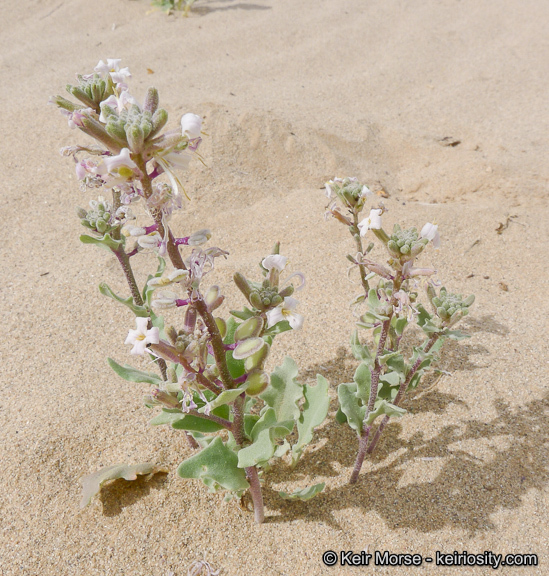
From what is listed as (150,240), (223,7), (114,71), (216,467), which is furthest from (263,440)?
(223,7)

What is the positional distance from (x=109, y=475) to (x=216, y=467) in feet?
2.31

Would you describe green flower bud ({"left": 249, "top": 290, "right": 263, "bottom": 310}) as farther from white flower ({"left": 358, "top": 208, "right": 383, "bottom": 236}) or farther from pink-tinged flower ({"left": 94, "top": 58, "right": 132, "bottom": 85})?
pink-tinged flower ({"left": 94, "top": 58, "right": 132, "bottom": 85})

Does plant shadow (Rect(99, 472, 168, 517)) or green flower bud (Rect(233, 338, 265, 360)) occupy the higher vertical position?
green flower bud (Rect(233, 338, 265, 360))

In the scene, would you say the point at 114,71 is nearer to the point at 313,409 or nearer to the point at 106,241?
the point at 106,241

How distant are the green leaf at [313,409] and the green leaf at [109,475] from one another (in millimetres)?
675

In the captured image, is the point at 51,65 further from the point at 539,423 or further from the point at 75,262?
the point at 539,423

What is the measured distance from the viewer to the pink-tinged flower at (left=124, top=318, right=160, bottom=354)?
137 cm

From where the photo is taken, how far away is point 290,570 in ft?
6.31

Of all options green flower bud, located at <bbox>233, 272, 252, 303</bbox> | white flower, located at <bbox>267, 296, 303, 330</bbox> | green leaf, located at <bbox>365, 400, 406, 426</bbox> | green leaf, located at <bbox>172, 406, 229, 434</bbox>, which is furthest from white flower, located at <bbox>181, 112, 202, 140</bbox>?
green leaf, located at <bbox>365, 400, 406, 426</bbox>

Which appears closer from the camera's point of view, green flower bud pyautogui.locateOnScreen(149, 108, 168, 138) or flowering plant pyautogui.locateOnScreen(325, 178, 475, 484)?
green flower bud pyautogui.locateOnScreen(149, 108, 168, 138)

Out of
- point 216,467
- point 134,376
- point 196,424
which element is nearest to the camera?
point 216,467

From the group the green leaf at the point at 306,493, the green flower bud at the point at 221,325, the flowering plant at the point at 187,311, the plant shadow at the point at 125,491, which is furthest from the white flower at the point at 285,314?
the plant shadow at the point at 125,491

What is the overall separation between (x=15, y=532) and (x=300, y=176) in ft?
11.2

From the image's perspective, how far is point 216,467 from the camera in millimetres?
1627
